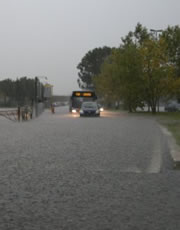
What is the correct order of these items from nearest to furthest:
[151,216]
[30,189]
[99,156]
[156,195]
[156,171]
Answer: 1. [151,216]
2. [156,195]
3. [30,189]
4. [156,171]
5. [99,156]

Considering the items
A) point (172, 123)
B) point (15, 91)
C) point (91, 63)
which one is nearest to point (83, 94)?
point (172, 123)

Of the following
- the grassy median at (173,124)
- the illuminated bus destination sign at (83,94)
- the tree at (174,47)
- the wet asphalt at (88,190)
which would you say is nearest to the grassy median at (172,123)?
the grassy median at (173,124)

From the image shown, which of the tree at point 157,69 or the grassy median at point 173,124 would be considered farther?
the tree at point 157,69

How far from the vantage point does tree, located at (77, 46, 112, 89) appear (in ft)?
398

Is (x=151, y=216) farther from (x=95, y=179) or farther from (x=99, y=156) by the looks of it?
(x=99, y=156)

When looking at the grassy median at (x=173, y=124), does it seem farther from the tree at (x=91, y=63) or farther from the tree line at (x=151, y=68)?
the tree at (x=91, y=63)

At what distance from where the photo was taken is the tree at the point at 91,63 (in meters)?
121

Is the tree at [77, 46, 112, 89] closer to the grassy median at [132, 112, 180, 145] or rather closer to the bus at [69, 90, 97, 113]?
the bus at [69, 90, 97, 113]

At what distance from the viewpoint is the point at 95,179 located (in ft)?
28.0

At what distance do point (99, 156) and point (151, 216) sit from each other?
6422 millimetres

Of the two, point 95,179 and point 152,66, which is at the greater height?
point 152,66

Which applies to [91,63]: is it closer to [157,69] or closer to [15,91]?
[15,91]

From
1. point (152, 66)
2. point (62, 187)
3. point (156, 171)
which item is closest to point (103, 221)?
point (62, 187)

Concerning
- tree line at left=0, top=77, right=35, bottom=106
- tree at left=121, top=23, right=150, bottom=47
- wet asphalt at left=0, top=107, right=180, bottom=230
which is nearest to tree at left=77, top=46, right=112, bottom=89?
tree line at left=0, top=77, right=35, bottom=106
